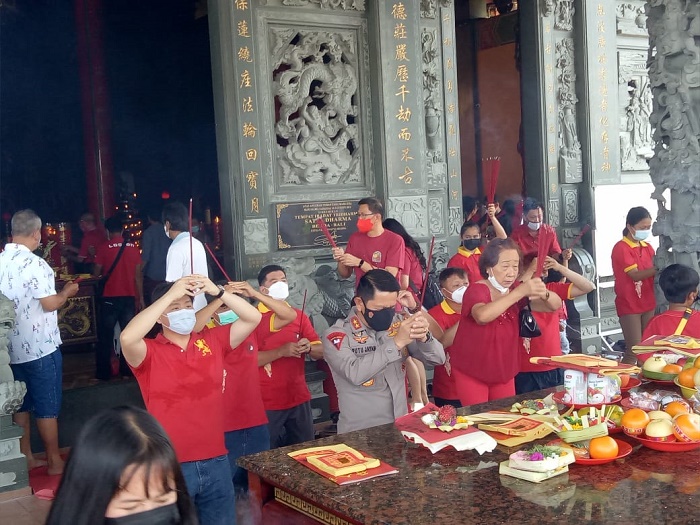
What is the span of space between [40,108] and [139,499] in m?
12.0

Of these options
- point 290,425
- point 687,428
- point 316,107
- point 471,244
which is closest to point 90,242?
point 316,107

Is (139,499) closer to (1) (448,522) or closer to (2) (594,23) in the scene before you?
(1) (448,522)

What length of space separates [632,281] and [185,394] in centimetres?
449

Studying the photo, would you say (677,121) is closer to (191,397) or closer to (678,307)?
(678,307)

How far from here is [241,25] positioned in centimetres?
720

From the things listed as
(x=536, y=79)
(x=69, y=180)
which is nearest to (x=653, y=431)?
(x=536, y=79)

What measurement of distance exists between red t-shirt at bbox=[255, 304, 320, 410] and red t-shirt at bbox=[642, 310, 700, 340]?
1.81 m

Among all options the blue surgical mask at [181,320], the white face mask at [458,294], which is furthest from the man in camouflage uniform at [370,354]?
the white face mask at [458,294]

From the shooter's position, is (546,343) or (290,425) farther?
(546,343)

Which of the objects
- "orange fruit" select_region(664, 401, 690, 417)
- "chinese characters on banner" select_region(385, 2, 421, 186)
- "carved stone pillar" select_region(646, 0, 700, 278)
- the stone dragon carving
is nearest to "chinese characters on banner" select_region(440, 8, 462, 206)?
"chinese characters on banner" select_region(385, 2, 421, 186)

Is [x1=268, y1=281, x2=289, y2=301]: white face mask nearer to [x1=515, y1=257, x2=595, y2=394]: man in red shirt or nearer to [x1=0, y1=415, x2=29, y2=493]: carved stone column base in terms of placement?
[x1=515, y1=257, x2=595, y2=394]: man in red shirt

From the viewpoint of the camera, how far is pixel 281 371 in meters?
4.61

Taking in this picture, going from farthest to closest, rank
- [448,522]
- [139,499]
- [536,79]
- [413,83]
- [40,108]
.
A: [40,108]
[536,79]
[413,83]
[448,522]
[139,499]

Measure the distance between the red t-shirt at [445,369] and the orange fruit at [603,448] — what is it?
1.65 m
